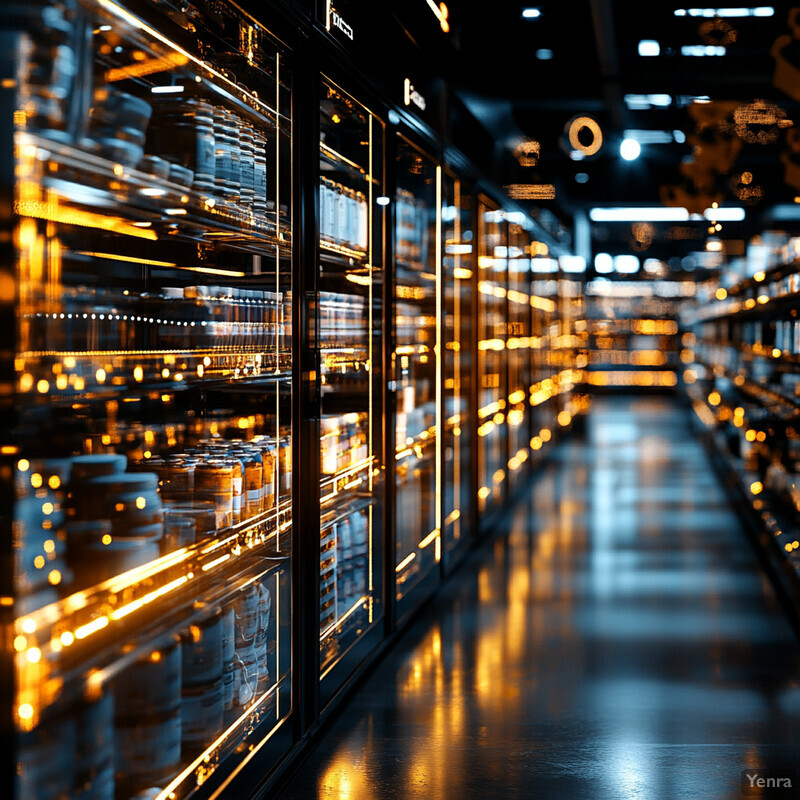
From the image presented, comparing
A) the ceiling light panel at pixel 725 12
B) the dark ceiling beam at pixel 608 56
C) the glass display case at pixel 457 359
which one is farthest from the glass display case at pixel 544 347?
the glass display case at pixel 457 359

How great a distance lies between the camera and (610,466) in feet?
40.1

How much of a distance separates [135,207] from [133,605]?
94 cm

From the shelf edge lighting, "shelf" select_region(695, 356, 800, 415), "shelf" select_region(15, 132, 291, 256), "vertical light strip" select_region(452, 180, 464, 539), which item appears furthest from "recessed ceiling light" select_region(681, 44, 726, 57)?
the shelf edge lighting

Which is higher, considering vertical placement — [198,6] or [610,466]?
[198,6]

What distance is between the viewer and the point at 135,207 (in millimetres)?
2609

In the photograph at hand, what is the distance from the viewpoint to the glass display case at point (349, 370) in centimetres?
438

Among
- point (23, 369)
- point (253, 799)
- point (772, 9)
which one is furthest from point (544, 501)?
point (23, 369)

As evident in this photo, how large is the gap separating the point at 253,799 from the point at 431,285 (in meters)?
3.55

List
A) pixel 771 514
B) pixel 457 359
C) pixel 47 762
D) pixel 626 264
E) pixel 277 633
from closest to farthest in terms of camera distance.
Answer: pixel 47 762 → pixel 277 633 → pixel 457 359 → pixel 771 514 → pixel 626 264

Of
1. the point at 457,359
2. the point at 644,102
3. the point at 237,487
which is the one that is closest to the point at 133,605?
the point at 237,487

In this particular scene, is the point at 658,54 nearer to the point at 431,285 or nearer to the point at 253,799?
the point at 431,285

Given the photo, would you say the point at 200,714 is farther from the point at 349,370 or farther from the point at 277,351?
the point at 349,370

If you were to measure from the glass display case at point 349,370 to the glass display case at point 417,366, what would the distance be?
33 centimetres

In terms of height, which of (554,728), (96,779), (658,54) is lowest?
(554,728)
